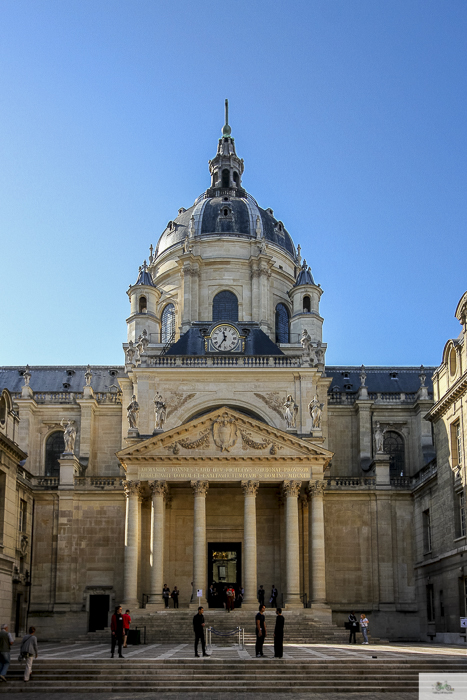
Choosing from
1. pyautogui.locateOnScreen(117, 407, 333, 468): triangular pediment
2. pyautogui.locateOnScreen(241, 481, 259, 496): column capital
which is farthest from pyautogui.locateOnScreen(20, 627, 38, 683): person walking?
pyautogui.locateOnScreen(241, 481, 259, 496): column capital

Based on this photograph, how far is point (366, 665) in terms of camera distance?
87.5 feet

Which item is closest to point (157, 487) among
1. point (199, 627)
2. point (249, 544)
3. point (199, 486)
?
point (199, 486)

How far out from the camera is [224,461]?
47.5 metres

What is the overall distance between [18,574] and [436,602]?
2256 cm

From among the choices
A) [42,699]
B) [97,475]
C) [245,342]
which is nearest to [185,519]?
[97,475]

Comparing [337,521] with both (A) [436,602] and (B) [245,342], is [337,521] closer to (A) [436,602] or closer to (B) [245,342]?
(A) [436,602]

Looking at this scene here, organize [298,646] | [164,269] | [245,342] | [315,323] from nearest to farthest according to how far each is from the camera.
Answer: [298,646], [245,342], [315,323], [164,269]

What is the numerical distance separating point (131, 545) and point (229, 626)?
8383 millimetres

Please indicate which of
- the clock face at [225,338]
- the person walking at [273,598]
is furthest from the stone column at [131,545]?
the clock face at [225,338]

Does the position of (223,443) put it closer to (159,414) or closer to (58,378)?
(159,414)

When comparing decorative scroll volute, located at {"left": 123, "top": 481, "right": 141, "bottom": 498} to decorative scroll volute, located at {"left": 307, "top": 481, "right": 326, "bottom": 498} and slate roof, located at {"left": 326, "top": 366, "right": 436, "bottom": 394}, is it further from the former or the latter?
slate roof, located at {"left": 326, "top": 366, "right": 436, "bottom": 394}

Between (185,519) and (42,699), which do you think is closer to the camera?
(42,699)

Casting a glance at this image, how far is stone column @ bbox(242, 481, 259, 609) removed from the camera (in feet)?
150

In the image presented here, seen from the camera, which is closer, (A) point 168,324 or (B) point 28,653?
(B) point 28,653
